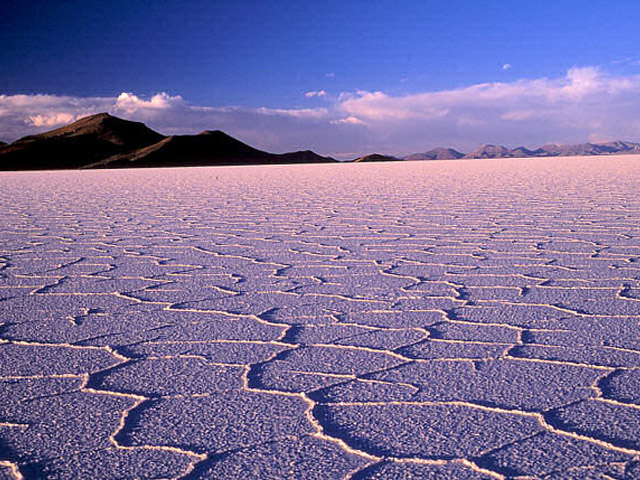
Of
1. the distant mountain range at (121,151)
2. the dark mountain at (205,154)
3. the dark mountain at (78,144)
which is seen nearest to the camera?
the dark mountain at (205,154)

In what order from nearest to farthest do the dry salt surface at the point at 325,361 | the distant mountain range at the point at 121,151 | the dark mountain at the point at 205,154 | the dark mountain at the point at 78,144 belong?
the dry salt surface at the point at 325,361 → the dark mountain at the point at 205,154 → the distant mountain range at the point at 121,151 → the dark mountain at the point at 78,144

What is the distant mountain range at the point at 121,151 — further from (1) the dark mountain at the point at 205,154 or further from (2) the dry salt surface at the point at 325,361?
(2) the dry salt surface at the point at 325,361

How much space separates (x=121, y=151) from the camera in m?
68.4

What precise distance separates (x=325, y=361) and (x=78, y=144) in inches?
2835

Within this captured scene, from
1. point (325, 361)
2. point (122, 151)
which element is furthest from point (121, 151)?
point (325, 361)

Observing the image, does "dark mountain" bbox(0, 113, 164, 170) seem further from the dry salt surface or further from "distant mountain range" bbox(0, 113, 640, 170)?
the dry salt surface

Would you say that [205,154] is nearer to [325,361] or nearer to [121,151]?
[121,151]

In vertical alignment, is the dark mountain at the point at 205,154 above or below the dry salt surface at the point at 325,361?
above

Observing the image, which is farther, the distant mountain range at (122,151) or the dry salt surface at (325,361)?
the distant mountain range at (122,151)

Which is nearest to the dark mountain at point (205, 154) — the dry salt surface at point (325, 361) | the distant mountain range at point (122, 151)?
the distant mountain range at point (122, 151)

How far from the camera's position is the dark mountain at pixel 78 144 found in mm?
61531

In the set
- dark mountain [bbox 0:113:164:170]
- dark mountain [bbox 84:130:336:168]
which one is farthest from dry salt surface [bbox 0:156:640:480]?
dark mountain [bbox 0:113:164:170]

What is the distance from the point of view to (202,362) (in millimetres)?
1768

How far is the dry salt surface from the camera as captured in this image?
123 centimetres
